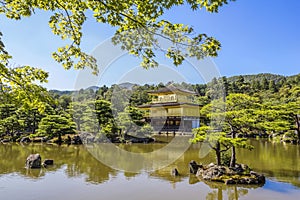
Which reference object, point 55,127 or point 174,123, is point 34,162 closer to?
point 55,127

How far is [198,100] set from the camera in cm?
2702

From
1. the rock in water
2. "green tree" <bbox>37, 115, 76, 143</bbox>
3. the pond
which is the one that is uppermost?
"green tree" <bbox>37, 115, 76, 143</bbox>

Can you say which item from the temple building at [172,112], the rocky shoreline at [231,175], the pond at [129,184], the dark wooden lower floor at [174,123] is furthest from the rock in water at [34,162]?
the dark wooden lower floor at [174,123]

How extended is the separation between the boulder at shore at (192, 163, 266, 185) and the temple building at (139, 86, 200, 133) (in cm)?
1546

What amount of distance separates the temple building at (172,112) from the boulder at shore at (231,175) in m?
15.5

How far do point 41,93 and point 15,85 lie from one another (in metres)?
0.29

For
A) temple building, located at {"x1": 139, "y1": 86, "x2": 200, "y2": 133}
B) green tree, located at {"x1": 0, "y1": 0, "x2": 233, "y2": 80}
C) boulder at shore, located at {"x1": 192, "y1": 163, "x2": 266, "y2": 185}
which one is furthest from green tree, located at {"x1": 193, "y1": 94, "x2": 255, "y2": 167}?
temple building, located at {"x1": 139, "y1": 86, "x2": 200, "y2": 133}

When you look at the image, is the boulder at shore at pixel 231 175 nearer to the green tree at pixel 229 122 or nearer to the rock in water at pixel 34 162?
the green tree at pixel 229 122

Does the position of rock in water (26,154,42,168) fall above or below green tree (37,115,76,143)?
below

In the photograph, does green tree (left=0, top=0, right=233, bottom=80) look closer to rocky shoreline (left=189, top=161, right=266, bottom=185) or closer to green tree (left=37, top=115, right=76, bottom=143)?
rocky shoreline (left=189, top=161, right=266, bottom=185)

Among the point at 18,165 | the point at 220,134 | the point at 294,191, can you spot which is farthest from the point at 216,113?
the point at 18,165

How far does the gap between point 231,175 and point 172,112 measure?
1679cm

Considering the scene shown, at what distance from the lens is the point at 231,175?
6586 mm

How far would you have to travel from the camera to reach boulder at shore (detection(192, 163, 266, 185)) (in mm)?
6296
